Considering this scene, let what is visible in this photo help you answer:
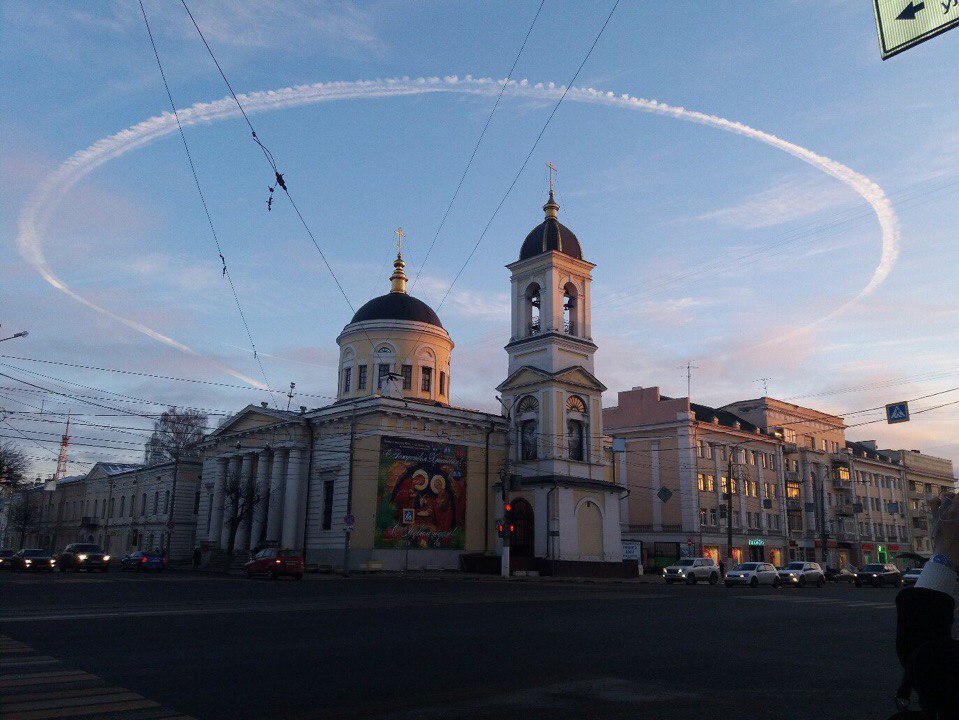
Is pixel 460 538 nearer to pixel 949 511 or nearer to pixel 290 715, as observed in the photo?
pixel 290 715

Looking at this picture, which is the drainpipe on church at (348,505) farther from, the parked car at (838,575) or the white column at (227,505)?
the parked car at (838,575)

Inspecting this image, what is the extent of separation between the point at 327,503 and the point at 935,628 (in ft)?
142

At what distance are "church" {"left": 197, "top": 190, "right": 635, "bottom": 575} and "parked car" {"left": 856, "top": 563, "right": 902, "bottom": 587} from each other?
13718 millimetres

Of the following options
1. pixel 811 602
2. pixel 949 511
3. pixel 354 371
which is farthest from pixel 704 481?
pixel 949 511

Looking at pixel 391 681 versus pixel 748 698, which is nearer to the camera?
A: pixel 748 698

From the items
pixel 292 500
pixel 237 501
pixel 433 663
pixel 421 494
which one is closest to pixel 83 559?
pixel 237 501

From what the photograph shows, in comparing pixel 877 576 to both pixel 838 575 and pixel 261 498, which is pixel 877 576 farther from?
pixel 261 498

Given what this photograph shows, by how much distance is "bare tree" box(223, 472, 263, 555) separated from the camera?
4823 centimetres

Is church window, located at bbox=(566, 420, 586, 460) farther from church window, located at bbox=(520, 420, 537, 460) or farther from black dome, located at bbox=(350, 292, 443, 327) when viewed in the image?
black dome, located at bbox=(350, 292, 443, 327)

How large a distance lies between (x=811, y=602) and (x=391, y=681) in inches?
798

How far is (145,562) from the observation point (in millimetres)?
47562

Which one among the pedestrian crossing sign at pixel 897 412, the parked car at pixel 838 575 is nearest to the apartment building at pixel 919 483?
the parked car at pixel 838 575

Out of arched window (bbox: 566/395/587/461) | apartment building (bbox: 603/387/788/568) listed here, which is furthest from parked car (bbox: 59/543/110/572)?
apartment building (bbox: 603/387/788/568)

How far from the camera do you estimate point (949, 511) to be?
12.8 ft
